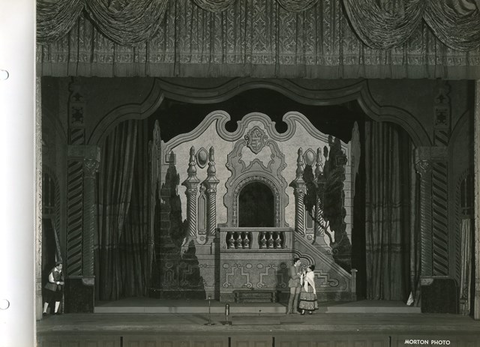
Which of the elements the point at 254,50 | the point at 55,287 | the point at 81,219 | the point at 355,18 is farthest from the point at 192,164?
the point at 355,18

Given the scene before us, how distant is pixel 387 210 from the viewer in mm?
10461

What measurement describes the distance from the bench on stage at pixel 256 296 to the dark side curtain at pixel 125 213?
122cm

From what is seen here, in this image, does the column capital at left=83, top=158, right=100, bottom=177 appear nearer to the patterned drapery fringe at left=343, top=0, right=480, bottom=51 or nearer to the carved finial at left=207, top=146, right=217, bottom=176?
the carved finial at left=207, top=146, right=217, bottom=176

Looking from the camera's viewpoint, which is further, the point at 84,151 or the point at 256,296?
the point at 84,151

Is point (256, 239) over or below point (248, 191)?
below

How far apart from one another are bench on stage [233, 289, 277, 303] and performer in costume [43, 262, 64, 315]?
199cm

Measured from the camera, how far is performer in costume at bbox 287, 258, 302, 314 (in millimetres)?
9367

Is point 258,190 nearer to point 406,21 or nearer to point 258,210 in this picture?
point 258,210

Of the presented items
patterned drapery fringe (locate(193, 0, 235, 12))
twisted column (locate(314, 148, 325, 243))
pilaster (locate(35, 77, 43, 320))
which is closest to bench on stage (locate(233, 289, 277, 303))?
twisted column (locate(314, 148, 325, 243))

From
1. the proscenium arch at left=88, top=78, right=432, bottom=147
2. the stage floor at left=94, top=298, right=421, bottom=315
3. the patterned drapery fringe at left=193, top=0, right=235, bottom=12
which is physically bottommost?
the stage floor at left=94, top=298, right=421, bottom=315

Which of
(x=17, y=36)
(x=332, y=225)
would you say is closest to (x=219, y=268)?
(x=332, y=225)

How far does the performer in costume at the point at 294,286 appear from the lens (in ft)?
30.7

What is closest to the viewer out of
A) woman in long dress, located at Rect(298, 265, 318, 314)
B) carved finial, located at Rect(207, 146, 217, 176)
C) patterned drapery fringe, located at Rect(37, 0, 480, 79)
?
patterned drapery fringe, located at Rect(37, 0, 480, 79)

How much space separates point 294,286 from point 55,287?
2622 millimetres
